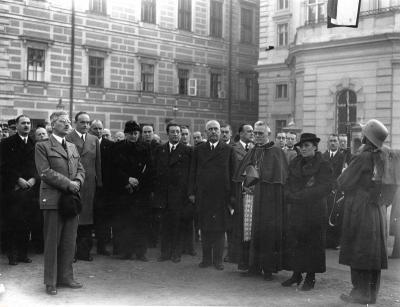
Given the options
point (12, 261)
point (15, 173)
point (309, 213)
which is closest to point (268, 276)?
point (309, 213)

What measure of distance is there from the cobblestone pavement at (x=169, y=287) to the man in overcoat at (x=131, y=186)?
0.53 metres

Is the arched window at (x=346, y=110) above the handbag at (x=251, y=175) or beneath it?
above

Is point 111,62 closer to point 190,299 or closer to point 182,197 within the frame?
point 182,197

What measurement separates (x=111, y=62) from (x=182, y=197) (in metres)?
17.4

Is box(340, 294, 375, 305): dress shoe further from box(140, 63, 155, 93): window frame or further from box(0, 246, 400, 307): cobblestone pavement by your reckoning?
box(140, 63, 155, 93): window frame

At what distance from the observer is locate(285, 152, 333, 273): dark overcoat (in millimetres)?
6781

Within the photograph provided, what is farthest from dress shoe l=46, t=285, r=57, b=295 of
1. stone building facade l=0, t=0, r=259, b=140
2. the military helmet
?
stone building facade l=0, t=0, r=259, b=140

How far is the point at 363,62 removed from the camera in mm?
21656

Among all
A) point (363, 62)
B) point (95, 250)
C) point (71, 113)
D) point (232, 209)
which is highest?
point (363, 62)

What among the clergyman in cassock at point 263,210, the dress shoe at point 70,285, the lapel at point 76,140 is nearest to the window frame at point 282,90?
the lapel at point 76,140

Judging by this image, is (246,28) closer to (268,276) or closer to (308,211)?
(268,276)

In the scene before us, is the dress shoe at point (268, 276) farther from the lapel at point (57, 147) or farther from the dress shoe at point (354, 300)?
the lapel at point (57, 147)

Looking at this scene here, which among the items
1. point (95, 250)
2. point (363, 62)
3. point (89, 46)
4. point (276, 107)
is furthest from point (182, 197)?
point (276, 107)

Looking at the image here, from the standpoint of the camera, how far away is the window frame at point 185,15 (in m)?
22.2
